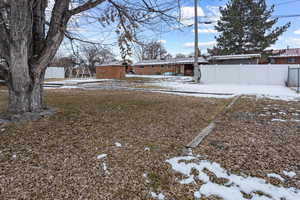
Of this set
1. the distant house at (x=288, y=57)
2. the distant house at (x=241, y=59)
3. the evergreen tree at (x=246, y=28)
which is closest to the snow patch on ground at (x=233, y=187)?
the distant house at (x=241, y=59)

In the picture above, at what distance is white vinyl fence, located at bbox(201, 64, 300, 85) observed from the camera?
41.0ft

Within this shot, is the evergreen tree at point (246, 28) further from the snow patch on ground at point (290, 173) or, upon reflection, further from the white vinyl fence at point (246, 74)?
the snow patch on ground at point (290, 173)

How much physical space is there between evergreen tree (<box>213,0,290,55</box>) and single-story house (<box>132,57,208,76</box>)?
4.15 meters

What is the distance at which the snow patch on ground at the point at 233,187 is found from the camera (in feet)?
5.42

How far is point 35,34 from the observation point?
13.1 feet

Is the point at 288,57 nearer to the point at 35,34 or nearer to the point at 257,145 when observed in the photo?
the point at 257,145

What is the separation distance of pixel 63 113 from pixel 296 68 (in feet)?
46.1

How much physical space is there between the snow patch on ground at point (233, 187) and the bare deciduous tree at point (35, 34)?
3.27 meters

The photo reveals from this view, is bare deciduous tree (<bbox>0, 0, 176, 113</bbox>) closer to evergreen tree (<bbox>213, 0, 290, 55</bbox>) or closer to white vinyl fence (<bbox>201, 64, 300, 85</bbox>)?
white vinyl fence (<bbox>201, 64, 300, 85</bbox>)

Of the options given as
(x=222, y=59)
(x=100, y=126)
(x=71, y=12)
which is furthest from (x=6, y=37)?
(x=222, y=59)

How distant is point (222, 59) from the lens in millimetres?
18203

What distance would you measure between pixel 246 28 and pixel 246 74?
1217cm

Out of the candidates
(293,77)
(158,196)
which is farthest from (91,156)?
(293,77)

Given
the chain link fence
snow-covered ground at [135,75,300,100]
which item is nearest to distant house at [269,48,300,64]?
the chain link fence
